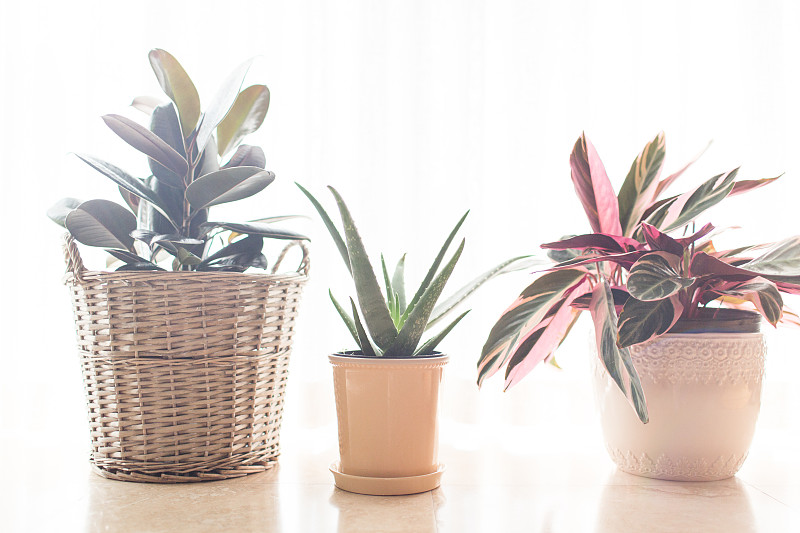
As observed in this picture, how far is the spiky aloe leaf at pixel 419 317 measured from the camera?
2.60 feet

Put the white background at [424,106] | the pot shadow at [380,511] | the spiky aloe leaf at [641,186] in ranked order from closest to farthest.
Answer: the pot shadow at [380,511] → the spiky aloe leaf at [641,186] → the white background at [424,106]

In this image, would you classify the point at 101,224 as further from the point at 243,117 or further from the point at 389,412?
the point at 389,412

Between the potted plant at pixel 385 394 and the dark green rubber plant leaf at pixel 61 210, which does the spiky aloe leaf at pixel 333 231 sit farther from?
the dark green rubber plant leaf at pixel 61 210

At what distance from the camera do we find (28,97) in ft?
4.34

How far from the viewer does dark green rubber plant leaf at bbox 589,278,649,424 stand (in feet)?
2.50

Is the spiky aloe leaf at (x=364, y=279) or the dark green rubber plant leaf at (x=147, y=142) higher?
the dark green rubber plant leaf at (x=147, y=142)

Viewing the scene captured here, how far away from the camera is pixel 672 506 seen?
77 cm

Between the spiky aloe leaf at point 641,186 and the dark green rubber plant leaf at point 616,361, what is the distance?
6.3 inches

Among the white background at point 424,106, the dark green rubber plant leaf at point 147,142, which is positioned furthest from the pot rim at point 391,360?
the white background at point 424,106

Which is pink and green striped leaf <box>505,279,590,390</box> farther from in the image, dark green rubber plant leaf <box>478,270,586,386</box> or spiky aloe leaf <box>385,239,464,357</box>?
spiky aloe leaf <box>385,239,464,357</box>

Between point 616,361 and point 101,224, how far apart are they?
66 cm

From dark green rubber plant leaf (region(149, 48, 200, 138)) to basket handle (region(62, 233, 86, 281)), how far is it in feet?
0.67

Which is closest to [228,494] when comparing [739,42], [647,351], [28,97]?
[647,351]

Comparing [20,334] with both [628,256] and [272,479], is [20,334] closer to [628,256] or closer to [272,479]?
[272,479]
